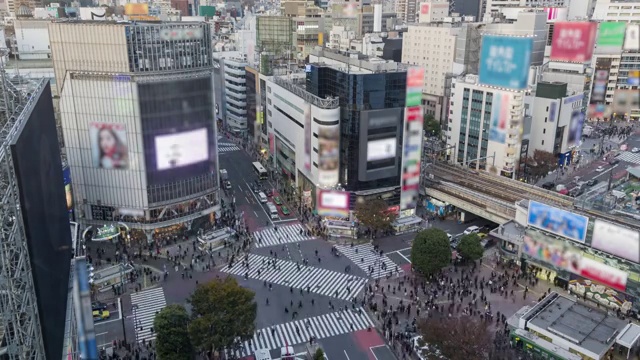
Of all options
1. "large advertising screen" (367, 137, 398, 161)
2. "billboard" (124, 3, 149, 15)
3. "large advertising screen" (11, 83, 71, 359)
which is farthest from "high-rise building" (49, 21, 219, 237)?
"billboard" (124, 3, 149, 15)

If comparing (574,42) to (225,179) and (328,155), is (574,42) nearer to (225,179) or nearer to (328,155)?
(328,155)

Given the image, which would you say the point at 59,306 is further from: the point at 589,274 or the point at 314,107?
the point at 589,274

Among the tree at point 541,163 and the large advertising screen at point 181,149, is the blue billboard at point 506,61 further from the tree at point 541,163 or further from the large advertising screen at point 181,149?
the large advertising screen at point 181,149

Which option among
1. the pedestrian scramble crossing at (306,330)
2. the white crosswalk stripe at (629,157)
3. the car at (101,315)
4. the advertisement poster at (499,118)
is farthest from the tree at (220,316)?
the white crosswalk stripe at (629,157)

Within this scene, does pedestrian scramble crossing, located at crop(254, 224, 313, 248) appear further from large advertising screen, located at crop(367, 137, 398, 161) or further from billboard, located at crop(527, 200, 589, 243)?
billboard, located at crop(527, 200, 589, 243)

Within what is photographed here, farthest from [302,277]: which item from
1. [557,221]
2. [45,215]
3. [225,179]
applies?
[225,179]

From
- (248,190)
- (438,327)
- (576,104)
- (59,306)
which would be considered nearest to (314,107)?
(248,190)

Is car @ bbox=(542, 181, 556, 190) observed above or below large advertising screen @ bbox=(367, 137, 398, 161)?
below
